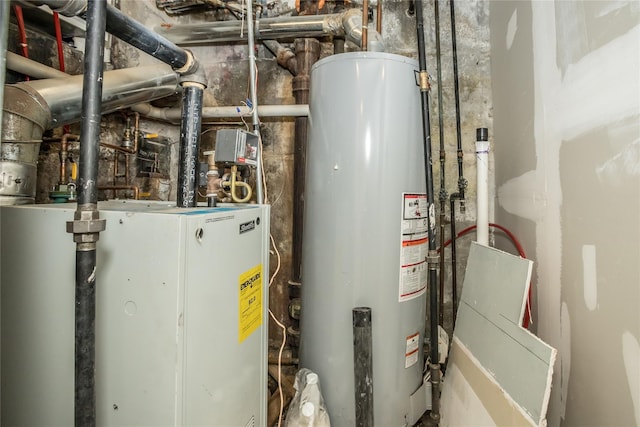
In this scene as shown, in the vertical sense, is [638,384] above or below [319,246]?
below

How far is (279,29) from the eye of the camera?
1.62m

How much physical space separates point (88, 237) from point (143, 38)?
60 centimetres

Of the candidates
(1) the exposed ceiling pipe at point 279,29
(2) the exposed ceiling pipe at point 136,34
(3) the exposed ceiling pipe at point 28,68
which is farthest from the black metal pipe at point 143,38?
(1) the exposed ceiling pipe at point 279,29

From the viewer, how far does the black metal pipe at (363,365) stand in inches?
42.4

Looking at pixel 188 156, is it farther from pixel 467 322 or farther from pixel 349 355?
pixel 467 322

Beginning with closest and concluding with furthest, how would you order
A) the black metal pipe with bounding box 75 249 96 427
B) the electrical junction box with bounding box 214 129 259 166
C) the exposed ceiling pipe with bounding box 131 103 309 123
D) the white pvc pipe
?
the black metal pipe with bounding box 75 249 96 427
the electrical junction box with bounding box 214 129 259 166
the white pvc pipe
the exposed ceiling pipe with bounding box 131 103 309 123

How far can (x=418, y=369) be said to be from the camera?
1271mm

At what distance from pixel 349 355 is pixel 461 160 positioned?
1155 mm

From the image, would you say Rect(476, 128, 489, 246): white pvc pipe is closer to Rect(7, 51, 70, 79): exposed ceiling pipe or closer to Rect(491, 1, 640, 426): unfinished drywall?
Rect(491, 1, 640, 426): unfinished drywall

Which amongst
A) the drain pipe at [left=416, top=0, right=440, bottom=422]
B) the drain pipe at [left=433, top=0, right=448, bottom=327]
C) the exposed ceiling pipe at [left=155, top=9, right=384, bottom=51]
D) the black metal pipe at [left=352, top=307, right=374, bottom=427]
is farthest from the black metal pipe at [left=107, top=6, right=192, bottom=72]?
the drain pipe at [left=433, top=0, right=448, bottom=327]

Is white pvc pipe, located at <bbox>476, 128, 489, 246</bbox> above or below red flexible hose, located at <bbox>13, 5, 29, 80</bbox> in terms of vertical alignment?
below

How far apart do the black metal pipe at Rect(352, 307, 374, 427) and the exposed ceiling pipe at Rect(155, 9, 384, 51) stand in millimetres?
1184

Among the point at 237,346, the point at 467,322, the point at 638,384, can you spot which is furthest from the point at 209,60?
the point at 638,384

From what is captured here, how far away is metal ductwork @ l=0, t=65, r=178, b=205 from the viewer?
0.82 m
